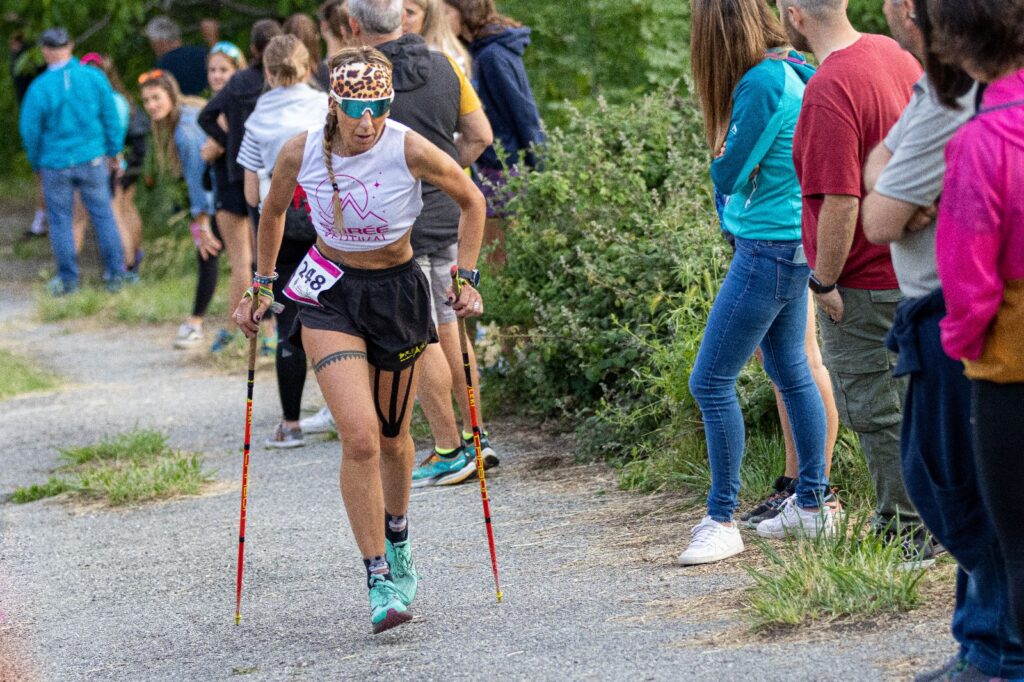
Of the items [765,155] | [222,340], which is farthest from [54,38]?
[765,155]

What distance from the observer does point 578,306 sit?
696 centimetres

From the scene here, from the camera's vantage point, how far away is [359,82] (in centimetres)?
455

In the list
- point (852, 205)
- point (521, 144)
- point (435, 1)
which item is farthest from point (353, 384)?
point (521, 144)

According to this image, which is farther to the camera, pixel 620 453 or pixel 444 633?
pixel 620 453

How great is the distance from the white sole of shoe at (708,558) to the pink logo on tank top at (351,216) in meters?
1.54

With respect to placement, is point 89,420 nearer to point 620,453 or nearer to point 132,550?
point 132,550

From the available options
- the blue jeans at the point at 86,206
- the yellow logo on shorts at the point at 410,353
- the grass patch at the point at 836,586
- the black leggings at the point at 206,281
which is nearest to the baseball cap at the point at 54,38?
the blue jeans at the point at 86,206

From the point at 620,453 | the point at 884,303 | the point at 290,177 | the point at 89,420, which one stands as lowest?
the point at 89,420

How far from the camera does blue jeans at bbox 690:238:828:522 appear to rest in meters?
4.72

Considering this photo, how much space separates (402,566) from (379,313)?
0.88 m

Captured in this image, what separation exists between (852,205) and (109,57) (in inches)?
456

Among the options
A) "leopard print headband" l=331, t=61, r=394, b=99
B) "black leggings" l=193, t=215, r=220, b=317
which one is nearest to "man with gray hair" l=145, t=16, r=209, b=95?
"black leggings" l=193, t=215, r=220, b=317

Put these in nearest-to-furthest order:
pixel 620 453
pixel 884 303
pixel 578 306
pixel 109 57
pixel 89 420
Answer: pixel 884 303
pixel 620 453
pixel 578 306
pixel 89 420
pixel 109 57

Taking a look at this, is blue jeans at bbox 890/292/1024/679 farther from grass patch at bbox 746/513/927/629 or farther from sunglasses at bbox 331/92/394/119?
sunglasses at bbox 331/92/394/119
